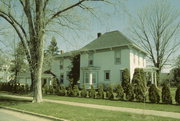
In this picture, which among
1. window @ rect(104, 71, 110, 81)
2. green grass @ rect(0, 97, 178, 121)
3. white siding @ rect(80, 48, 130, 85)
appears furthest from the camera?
window @ rect(104, 71, 110, 81)

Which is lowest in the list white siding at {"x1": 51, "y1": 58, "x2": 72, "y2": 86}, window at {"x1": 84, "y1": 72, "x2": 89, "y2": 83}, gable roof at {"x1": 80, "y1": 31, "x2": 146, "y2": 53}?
window at {"x1": 84, "y1": 72, "x2": 89, "y2": 83}

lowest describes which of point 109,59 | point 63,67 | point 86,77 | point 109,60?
point 86,77

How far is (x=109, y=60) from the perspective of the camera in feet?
95.1

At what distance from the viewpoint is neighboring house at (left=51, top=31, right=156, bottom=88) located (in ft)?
89.9

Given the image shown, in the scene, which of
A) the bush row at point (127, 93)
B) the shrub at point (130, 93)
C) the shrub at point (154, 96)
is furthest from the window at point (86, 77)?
the shrub at point (154, 96)

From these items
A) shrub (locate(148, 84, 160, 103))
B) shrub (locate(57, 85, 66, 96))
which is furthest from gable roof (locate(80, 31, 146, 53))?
shrub (locate(148, 84, 160, 103))

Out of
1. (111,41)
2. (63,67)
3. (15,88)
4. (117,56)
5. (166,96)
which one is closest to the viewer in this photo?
(166,96)

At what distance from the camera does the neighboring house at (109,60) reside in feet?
89.9

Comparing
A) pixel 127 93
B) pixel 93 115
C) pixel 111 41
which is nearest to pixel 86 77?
pixel 111 41

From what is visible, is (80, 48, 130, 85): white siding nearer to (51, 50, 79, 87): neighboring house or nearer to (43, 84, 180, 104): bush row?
(51, 50, 79, 87): neighboring house

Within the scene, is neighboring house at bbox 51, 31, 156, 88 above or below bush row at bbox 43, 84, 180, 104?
above

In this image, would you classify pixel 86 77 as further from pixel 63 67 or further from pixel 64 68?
pixel 63 67

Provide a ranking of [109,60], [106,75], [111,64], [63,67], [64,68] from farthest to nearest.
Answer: [63,67]
[64,68]
[106,75]
[109,60]
[111,64]

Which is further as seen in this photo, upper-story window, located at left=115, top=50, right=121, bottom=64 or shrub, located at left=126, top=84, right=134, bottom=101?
upper-story window, located at left=115, top=50, right=121, bottom=64
